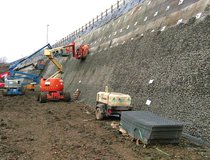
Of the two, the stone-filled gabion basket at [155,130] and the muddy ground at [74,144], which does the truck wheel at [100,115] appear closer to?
the muddy ground at [74,144]

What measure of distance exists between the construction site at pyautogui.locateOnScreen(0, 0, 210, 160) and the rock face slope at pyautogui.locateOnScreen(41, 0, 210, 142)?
0.12 ft

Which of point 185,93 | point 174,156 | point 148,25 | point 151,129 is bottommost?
point 174,156

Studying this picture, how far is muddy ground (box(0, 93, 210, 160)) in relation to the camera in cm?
932

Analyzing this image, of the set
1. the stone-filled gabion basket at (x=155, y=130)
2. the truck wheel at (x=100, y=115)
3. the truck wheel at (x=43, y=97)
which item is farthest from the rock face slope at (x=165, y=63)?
the truck wheel at (x=43, y=97)

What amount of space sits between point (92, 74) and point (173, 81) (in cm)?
1428

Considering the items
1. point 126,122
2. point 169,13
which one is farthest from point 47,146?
point 169,13

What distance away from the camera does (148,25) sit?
2050 cm

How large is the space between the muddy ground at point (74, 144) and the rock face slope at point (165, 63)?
1.75m

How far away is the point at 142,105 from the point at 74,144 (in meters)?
5.91

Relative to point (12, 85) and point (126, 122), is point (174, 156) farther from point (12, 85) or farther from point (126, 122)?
point (12, 85)

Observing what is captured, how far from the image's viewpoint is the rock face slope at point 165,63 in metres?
11.9

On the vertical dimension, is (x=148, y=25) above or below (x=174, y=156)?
above

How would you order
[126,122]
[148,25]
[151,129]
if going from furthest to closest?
[148,25]
[126,122]
[151,129]

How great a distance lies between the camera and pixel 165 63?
1501cm
